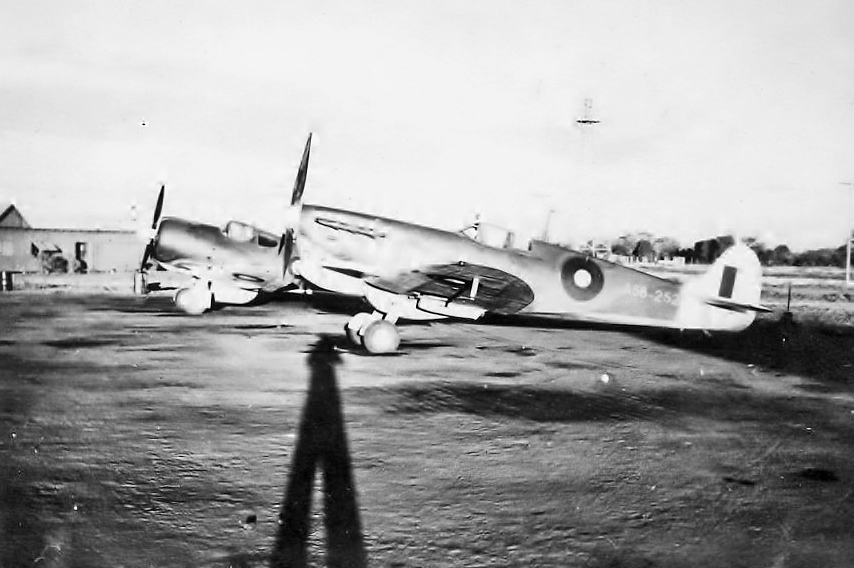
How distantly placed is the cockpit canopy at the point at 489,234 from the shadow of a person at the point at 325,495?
4.50 meters

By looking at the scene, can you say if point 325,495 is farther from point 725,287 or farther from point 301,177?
point 725,287

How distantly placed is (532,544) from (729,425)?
3519 millimetres

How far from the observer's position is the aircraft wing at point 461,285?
9.81 meters

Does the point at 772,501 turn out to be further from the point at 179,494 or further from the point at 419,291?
the point at 419,291

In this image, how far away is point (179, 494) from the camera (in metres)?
3.94

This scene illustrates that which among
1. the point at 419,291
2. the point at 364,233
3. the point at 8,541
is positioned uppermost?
the point at 364,233

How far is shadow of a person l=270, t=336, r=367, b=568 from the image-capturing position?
317 cm

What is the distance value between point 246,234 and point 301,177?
7.22m

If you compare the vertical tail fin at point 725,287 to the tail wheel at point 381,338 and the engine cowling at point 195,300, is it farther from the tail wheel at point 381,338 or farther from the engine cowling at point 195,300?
the engine cowling at point 195,300

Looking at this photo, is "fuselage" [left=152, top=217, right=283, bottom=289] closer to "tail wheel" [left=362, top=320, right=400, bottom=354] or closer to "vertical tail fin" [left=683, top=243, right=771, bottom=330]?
"tail wheel" [left=362, top=320, right=400, bottom=354]

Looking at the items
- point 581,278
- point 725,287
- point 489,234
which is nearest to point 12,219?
point 489,234

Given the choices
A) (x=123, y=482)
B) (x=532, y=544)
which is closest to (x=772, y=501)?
(x=532, y=544)

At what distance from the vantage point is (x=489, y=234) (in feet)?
34.4

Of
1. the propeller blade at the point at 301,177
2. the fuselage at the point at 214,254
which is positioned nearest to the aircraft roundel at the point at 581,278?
the propeller blade at the point at 301,177
